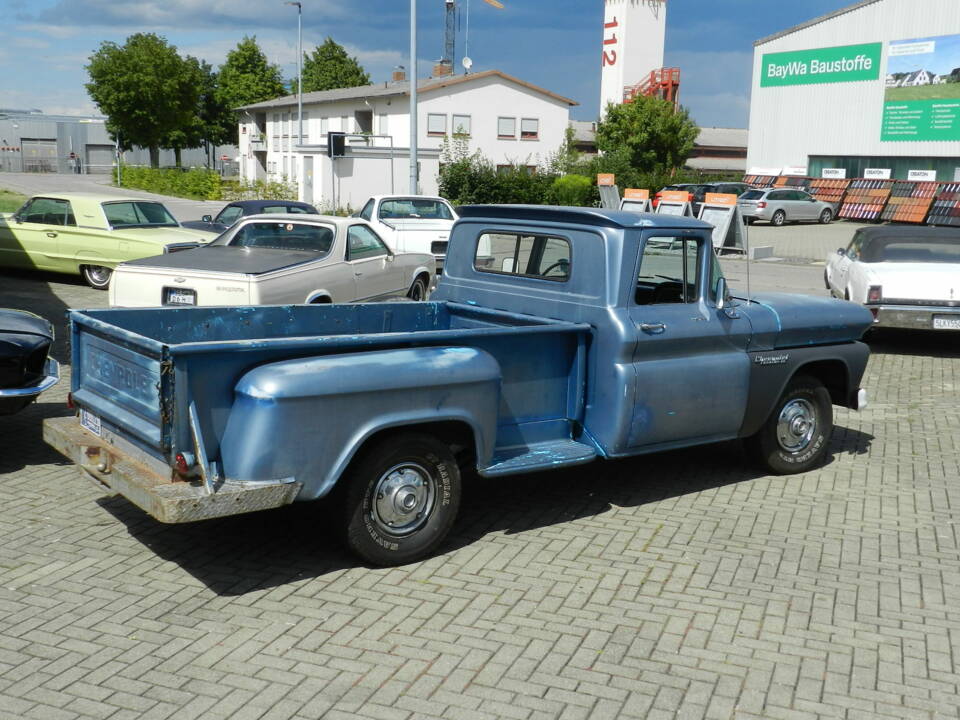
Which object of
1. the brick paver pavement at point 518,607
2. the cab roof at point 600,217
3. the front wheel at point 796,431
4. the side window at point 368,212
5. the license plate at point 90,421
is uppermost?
the cab roof at point 600,217

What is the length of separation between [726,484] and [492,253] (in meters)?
2.31

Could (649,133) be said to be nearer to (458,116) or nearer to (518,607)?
(458,116)

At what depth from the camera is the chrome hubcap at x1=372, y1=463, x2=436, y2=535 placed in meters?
5.17

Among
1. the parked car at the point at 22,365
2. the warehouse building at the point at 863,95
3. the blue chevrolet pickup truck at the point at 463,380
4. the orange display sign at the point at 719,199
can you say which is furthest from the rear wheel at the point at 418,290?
the warehouse building at the point at 863,95

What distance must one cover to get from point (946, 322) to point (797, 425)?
5469 mm

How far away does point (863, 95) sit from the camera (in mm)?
43281

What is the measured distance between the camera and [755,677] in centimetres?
431

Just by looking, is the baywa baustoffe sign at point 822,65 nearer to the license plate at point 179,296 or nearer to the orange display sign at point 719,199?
the orange display sign at point 719,199

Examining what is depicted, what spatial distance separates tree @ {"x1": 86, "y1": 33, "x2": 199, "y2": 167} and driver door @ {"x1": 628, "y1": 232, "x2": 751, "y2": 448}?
2494 inches

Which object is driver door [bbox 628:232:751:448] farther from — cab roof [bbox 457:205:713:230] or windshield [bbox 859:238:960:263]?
windshield [bbox 859:238:960:263]

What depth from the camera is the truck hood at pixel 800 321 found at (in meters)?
6.71

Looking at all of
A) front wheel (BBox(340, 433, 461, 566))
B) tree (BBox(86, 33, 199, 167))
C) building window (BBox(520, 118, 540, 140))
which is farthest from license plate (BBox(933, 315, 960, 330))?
tree (BBox(86, 33, 199, 167))

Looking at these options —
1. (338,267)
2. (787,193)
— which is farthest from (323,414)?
(787,193)

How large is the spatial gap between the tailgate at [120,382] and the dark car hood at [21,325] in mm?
1561
